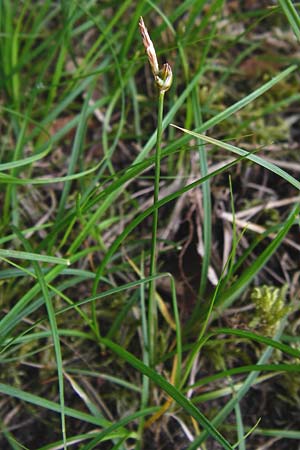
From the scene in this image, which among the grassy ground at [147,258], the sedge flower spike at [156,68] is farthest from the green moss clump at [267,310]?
the sedge flower spike at [156,68]

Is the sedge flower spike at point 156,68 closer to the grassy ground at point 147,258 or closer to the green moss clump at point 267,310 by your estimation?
the grassy ground at point 147,258

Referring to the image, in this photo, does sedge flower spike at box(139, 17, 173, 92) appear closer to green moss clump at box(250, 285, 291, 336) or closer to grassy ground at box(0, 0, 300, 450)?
grassy ground at box(0, 0, 300, 450)

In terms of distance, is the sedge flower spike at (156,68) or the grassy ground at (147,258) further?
the grassy ground at (147,258)

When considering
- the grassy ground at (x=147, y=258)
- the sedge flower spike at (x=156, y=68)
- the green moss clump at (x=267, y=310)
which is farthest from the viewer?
the green moss clump at (x=267, y=310)

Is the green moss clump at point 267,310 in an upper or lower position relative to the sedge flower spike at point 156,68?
lower

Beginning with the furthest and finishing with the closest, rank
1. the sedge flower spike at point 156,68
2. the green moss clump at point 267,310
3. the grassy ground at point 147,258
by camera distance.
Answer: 1. the green moss clump at point 267,310
2. the grassy ground at point 147,258
3. the sedge flower spike at point 156,68

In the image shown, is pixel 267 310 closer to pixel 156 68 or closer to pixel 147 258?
pixel 147 258

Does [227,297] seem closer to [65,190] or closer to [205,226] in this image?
[205,226]

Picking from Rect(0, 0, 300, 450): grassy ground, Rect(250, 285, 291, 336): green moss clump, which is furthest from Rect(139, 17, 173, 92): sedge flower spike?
Rect(250, 285, 291, 336): green moss clump

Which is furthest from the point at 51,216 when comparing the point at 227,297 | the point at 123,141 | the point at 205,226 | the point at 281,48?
the point at 281,48
